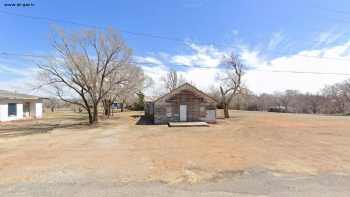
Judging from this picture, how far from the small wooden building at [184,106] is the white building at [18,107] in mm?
16754

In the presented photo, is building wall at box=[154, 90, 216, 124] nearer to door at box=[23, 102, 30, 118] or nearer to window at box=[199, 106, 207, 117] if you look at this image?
window at box=[199, 106, 207, 117]

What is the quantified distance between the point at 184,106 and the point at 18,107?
20682 millimetres

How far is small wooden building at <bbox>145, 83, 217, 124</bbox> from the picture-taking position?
23.8 meters

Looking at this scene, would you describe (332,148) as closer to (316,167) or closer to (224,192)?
(316,167)

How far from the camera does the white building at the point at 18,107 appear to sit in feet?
82.1

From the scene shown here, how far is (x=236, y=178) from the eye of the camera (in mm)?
6094

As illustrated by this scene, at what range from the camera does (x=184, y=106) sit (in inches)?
952

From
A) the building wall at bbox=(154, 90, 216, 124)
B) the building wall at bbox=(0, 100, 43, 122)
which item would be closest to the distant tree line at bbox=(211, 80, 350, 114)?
the building wall at bbox=(154, 90, 216, 124)

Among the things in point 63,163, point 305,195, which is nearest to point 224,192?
point 305,195

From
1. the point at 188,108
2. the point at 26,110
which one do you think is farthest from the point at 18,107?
the point at 188,108

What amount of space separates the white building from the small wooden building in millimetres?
16754

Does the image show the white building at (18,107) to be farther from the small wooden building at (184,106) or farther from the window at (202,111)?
the window at (202,111)

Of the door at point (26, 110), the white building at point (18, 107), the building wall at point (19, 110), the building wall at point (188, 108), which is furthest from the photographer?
the door at point (26, 110)

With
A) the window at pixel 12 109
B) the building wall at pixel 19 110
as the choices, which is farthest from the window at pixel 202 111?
the window at pixel 12 109
